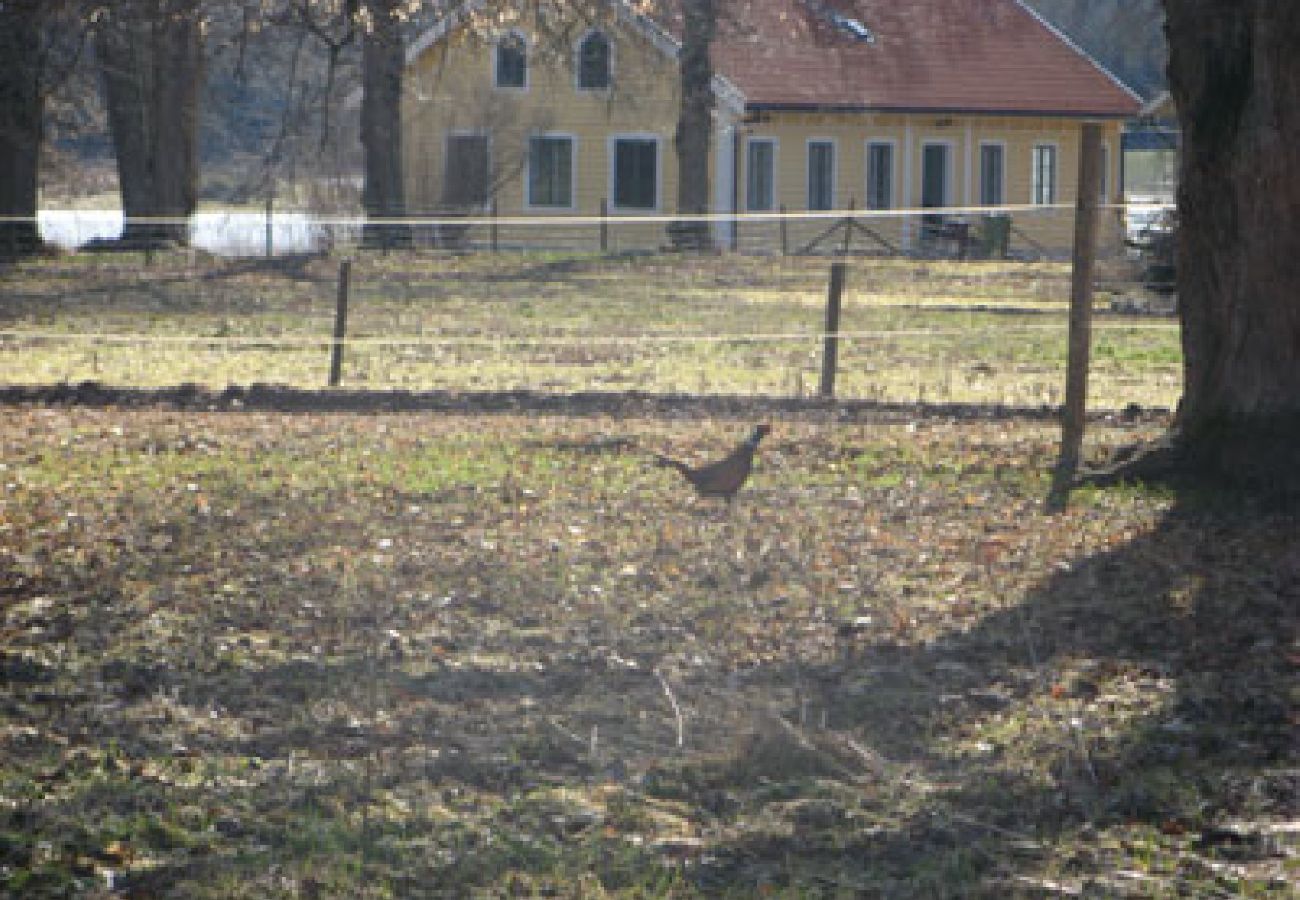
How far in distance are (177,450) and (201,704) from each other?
5328 millimetres

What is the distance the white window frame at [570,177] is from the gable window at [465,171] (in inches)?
43.4

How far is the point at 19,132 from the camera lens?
29812 millimetres

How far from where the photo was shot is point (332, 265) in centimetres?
2988

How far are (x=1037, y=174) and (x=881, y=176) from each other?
13.9 feet

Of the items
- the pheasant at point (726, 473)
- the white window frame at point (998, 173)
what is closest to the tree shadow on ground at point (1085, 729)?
the pheasant at point (726, 473)

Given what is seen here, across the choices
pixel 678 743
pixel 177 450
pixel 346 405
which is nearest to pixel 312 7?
pixel 346 405

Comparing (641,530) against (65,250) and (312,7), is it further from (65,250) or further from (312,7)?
(65,250)

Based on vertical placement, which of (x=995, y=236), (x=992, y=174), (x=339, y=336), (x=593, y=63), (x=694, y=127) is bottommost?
(x=339, y=336)

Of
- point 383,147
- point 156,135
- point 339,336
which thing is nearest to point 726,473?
point 339,336

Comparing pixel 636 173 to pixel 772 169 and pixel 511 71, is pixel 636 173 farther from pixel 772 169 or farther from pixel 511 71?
pixel 511 71

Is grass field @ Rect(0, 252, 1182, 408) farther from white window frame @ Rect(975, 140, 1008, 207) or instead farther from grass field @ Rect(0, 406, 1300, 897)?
white window frame @ Rect(975, 140, 1008, 207)

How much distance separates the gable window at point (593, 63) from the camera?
129 feet

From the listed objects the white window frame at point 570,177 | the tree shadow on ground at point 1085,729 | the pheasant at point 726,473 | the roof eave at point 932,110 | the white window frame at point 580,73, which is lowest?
the tree shadow on ground at point 1085,729

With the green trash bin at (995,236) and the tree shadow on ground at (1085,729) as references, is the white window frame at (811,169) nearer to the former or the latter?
the green trash bin at (995,236)
